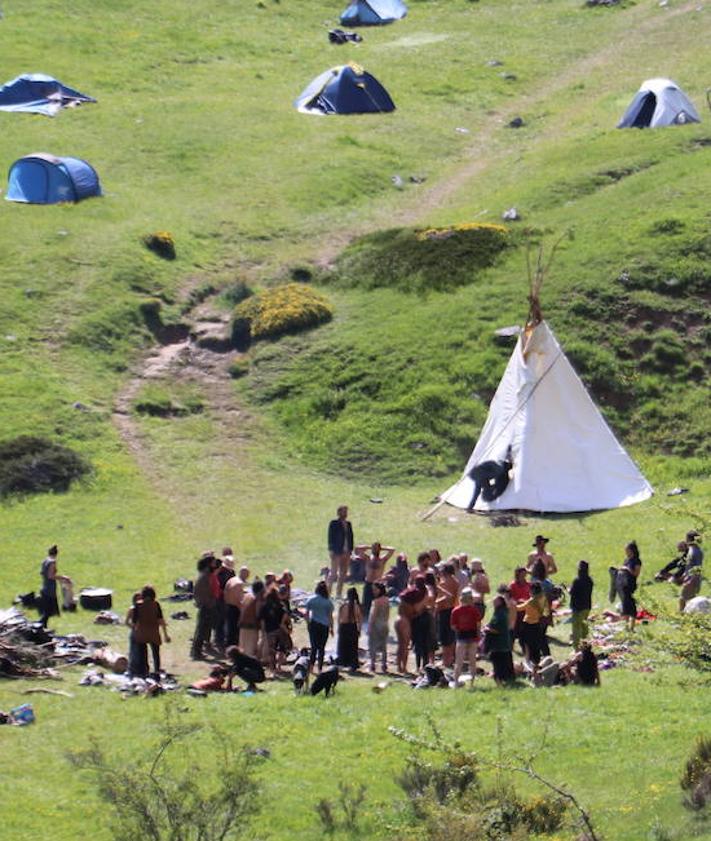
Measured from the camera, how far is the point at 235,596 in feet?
88.7

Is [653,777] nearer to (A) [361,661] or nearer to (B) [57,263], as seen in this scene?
(A) [361,661]

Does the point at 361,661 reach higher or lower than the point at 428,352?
lower

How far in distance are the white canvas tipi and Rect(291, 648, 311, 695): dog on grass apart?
459 inches

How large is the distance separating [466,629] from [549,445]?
1294 cm

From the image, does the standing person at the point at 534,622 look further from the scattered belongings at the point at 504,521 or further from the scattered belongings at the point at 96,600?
the scattered belongings at the point at 504,521

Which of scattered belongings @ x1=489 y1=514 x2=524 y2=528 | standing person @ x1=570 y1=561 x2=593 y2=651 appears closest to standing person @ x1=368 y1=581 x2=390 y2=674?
standing person @ x1=570 y1=561 x2=593 y2=651

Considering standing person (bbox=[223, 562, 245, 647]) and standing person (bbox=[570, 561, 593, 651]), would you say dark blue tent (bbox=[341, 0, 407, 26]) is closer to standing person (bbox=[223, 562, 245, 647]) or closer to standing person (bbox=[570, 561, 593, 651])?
standing person (bbox=[223, 562, 245, 647])

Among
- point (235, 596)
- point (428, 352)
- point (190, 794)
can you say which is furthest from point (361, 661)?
point (428, 352)

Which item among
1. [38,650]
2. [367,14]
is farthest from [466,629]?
[367,14]

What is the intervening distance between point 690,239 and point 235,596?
23.8 meters

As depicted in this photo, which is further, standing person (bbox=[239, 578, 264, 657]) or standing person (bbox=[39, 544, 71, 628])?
standing person (bbox=[39, 544, 71, 628])

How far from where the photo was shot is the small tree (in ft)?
59.0

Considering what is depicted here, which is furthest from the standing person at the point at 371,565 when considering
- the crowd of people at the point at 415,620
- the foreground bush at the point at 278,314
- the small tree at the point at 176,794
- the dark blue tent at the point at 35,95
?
the dark blue tent at the point at 35,95

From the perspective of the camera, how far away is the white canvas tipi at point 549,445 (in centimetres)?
3653
